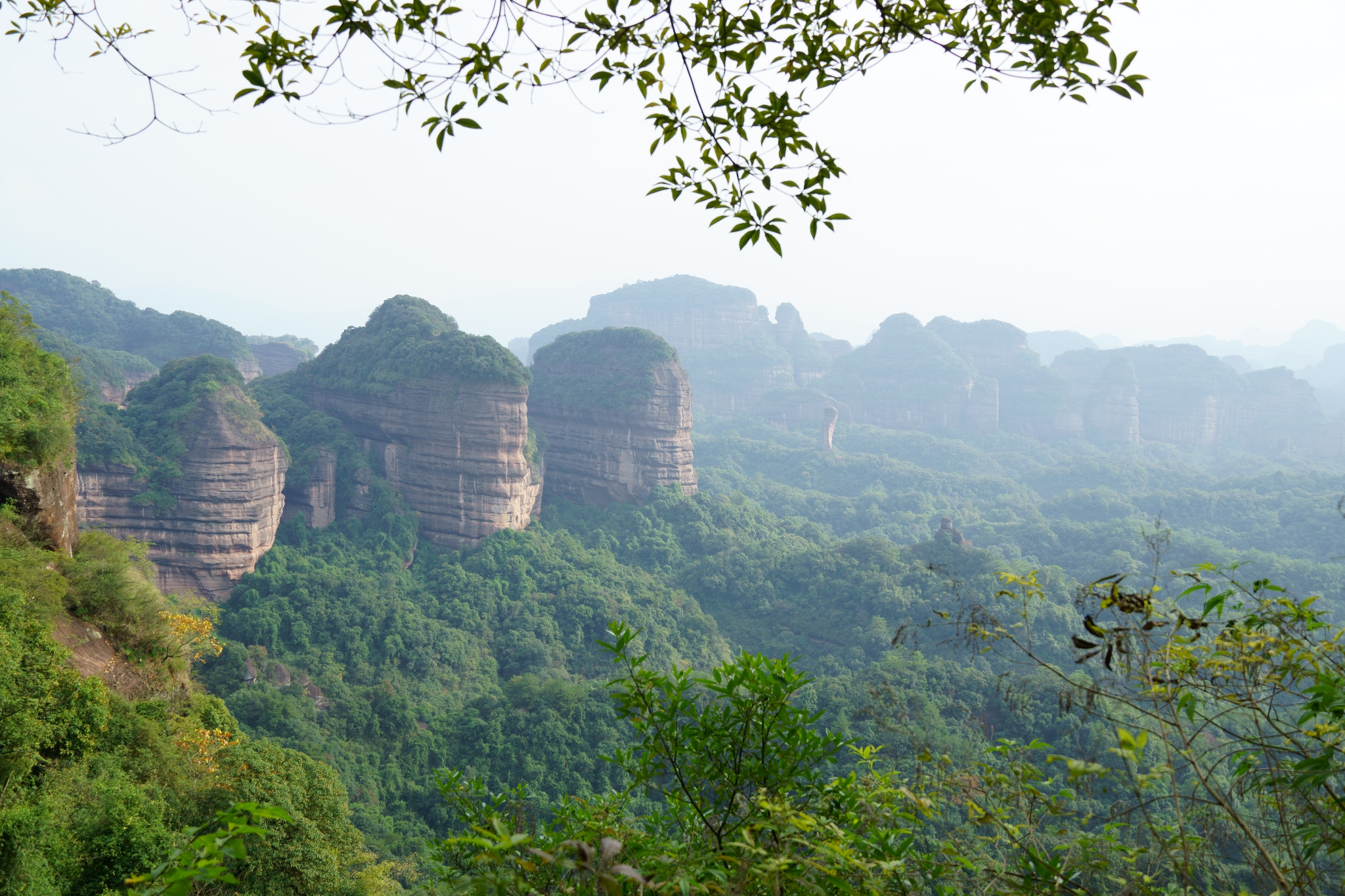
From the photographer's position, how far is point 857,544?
3956 centimetres

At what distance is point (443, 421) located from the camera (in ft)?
112

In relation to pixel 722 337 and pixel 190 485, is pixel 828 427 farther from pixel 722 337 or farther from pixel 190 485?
pixel 190 485

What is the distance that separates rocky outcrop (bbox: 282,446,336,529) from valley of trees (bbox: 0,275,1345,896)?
433 millimetres

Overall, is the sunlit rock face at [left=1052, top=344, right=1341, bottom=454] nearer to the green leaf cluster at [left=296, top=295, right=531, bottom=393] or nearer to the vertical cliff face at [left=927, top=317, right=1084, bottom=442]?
the vertical cliff face at [left=927, top=317, right=1084, bottom=442]

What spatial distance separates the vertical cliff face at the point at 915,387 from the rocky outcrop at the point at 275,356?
65.0m

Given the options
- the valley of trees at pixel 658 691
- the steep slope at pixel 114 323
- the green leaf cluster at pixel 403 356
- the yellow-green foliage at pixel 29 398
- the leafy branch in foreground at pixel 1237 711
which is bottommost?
the valley of trees at pixel 658 691

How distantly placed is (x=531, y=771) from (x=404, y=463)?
59.6ft

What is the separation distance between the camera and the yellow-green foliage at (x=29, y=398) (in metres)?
11.6

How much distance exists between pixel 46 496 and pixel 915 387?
306ft

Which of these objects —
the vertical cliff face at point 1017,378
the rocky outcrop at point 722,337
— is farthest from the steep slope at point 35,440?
the vertical cliff face at point 1017,378

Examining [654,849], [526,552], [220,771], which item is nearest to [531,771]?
[220,771]

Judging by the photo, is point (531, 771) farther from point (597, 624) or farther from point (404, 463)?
point (404, 463)

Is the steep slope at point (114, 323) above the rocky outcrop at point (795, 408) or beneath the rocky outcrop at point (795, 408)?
above

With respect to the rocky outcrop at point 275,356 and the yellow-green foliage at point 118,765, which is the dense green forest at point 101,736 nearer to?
the yellow-green foliage at point 118,765
